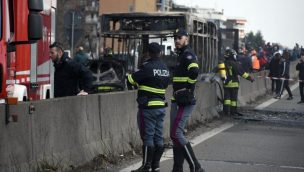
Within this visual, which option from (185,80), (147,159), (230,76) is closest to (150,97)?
(185,80)

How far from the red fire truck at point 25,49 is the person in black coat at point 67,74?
426 millimetres

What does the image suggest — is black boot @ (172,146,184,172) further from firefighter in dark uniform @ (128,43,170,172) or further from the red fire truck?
the red fire truck

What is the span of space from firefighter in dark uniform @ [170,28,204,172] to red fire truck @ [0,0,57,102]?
6.15 ft

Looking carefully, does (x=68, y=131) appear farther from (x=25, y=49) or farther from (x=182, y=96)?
(x=25, y=49)

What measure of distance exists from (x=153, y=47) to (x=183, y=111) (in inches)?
37.2

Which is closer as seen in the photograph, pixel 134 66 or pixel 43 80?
pixel 43 80

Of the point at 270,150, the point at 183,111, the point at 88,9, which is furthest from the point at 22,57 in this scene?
the point at 88,9

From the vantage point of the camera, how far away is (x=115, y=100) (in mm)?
12789

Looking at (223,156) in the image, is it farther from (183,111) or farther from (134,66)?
(134,66)

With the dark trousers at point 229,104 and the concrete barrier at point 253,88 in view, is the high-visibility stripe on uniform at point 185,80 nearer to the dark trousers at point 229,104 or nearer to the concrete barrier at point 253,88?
the dark trousers at point 229,104

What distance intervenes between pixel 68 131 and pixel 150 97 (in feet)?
3.84

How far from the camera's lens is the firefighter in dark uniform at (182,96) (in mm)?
10734

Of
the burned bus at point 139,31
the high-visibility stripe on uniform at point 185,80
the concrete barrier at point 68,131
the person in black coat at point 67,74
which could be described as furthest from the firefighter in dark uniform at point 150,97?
the burned bus at point 139,31

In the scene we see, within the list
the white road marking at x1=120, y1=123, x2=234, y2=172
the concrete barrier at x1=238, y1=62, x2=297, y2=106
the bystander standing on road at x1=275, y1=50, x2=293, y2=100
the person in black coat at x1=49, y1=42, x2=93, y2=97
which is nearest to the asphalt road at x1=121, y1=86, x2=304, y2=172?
the white road marking at x1=120, y1=123, x2=234, y2=172
